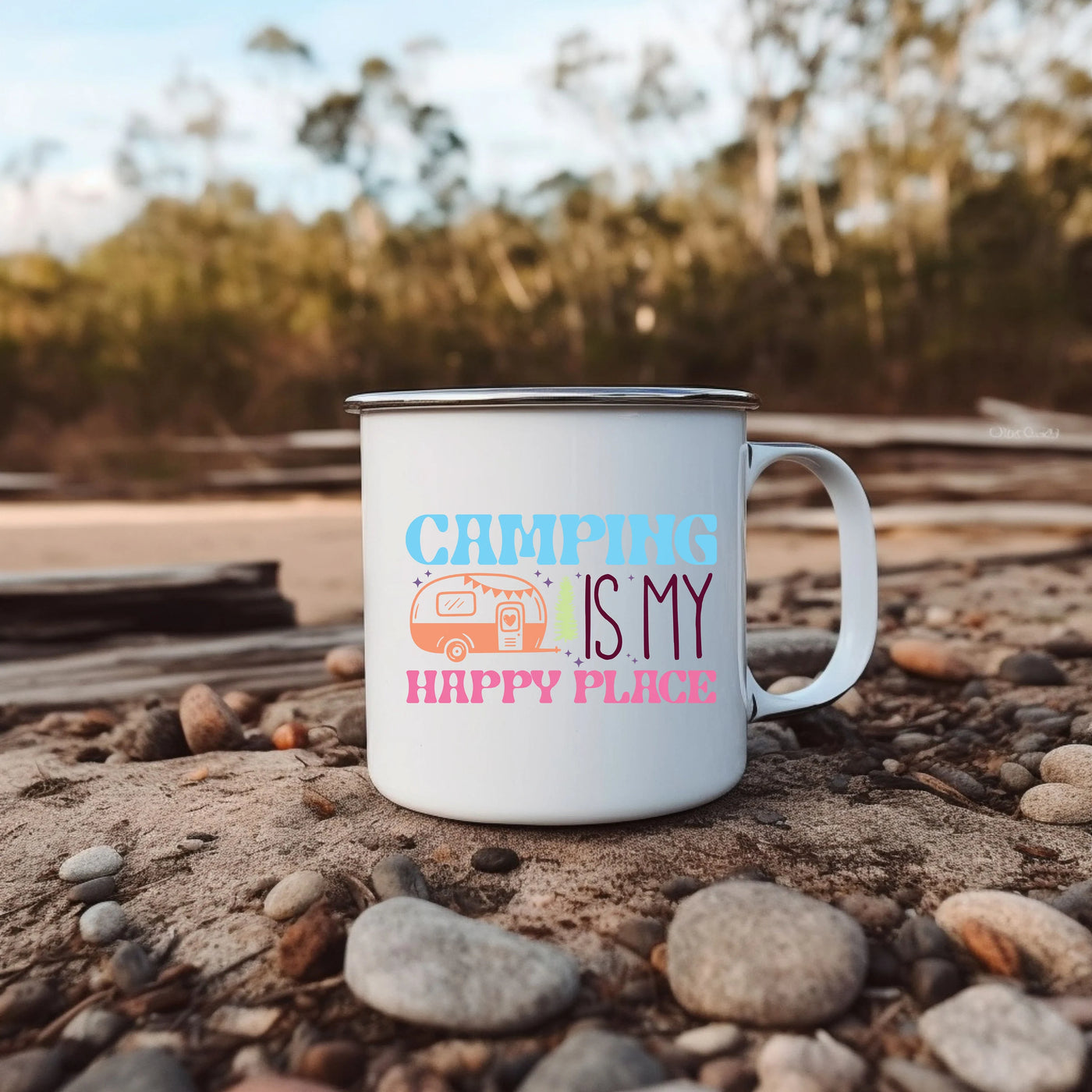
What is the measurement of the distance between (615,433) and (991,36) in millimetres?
7130

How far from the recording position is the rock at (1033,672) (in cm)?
221

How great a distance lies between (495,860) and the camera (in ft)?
4.41

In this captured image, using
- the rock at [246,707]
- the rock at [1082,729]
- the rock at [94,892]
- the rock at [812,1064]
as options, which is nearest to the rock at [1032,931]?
the rock at [812,1064]

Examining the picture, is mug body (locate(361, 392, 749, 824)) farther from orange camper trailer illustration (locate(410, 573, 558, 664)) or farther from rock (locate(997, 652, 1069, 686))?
rock (locate(997, 652, 1069, 686))

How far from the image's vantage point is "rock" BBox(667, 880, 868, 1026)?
1.05 meters

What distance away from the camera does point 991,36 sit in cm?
709

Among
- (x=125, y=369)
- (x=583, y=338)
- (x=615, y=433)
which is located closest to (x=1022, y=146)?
(x=583, y=338)

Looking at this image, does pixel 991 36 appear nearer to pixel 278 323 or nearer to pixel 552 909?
pixel 278 323

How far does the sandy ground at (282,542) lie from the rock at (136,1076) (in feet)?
6.97

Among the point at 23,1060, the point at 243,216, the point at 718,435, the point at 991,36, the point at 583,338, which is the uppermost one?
the point at 991,36

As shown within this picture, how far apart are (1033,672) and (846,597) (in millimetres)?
827

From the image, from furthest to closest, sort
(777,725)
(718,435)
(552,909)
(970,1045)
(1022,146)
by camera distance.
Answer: (1022,146), (777,725), (718,435), (552,909), (970,1045)

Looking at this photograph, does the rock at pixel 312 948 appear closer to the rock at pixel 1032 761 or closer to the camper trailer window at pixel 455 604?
the camper trailer window at pixel 455 604

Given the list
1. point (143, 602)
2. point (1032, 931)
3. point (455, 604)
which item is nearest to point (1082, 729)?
point (1032, 931)
